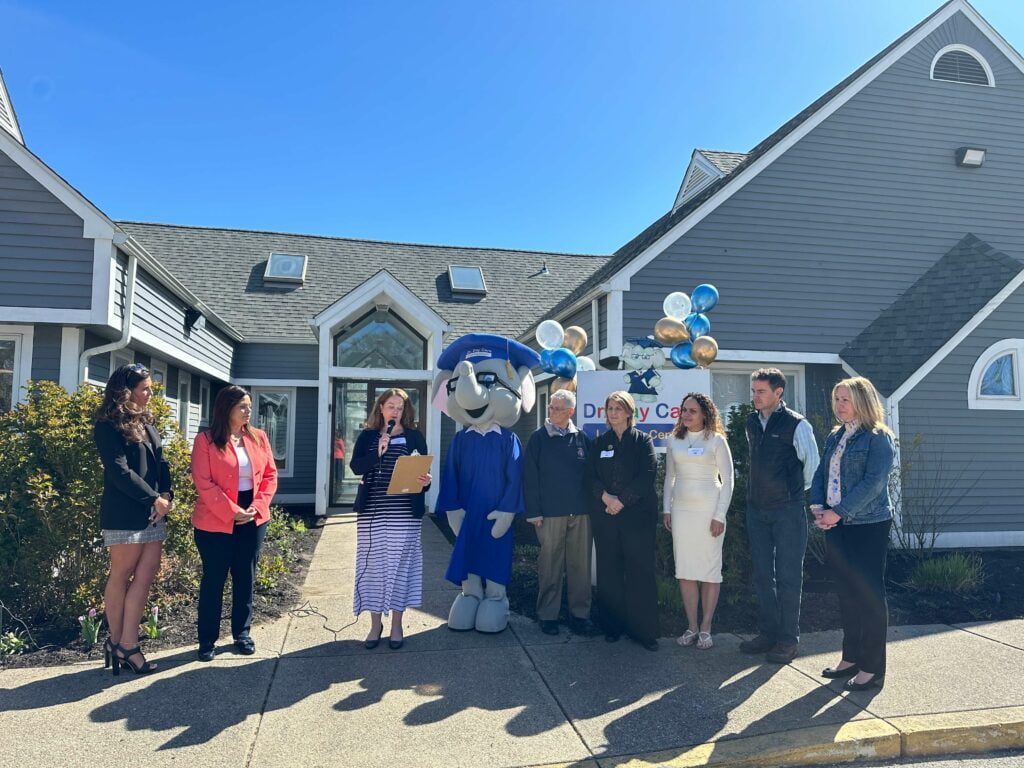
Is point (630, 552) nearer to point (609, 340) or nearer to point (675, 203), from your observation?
point (609, 340)

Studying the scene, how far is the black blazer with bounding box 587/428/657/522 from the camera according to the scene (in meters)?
4.81

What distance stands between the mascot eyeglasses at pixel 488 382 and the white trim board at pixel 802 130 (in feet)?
12.4

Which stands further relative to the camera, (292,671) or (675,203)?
(675,203)

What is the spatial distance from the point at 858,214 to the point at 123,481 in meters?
9.69

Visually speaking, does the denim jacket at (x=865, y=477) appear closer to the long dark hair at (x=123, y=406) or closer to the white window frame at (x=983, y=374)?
the long dark hair at (x=123, y=406)

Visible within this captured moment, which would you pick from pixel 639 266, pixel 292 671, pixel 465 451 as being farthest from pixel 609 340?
pixel 292 671

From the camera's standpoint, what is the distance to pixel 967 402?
8.52 meters

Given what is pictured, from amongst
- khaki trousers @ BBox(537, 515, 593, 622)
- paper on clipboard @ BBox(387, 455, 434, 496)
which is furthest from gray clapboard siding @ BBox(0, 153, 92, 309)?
khaki trousers @ BBox(537, 515, 593, 622)

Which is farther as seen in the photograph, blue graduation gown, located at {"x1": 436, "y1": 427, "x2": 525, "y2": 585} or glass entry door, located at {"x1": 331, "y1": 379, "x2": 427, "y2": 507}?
glass entry door, located at {"x1": 331, "y1": 379, "x2": 427, "y2": 507}

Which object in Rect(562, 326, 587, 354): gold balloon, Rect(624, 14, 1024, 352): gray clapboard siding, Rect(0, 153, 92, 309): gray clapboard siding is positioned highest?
Rect(624, 14, 1024, 352): gray clapboard siding

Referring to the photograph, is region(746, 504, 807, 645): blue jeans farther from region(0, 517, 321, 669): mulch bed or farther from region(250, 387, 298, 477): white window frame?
region(250, 387, 298, 477): white window frame

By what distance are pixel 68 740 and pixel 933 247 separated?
11.2 metres

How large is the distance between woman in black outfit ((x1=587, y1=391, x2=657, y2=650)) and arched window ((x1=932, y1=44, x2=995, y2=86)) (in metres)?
9.02

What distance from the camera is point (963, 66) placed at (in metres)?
10.1
